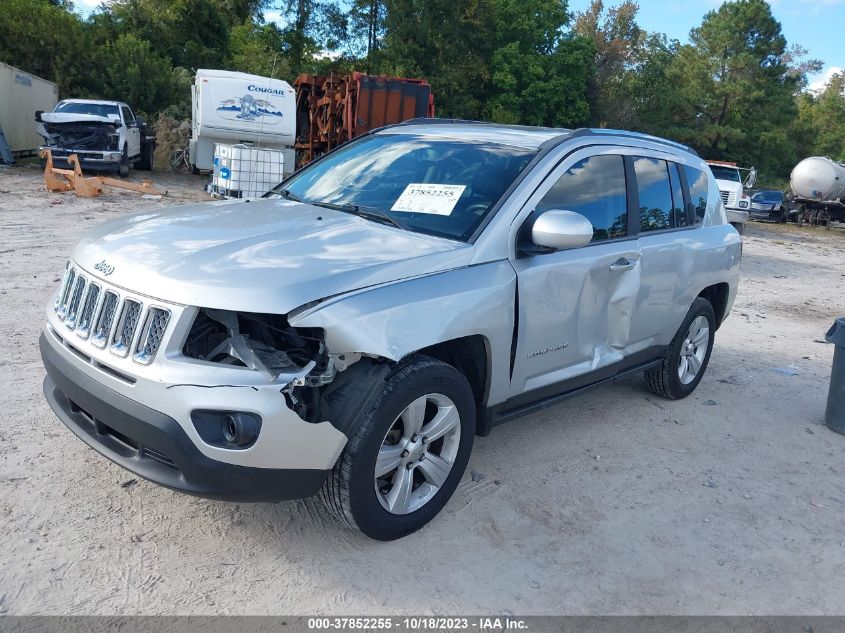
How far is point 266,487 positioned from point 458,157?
7.18 feet

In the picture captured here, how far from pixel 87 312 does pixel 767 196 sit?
29170 mm

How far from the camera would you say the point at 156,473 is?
274 cm

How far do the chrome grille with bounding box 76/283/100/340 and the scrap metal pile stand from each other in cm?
1254

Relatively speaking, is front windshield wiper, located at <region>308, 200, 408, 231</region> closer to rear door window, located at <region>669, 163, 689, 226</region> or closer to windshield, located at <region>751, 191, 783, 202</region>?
rear door window, located at <region>669, 163, 689, 226</region>

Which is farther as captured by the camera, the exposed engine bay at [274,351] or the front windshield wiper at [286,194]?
the front windshield wiper at [286,194]

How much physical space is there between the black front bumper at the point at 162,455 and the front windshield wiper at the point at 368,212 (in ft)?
4.53

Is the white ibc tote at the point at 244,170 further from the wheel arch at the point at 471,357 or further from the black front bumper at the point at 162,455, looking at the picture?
the black front bumper at the point at 162,455

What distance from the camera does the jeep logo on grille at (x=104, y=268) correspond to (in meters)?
2.98

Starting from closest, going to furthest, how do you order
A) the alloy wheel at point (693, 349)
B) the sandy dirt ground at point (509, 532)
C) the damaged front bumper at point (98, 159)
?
the sandy dirt ground at point (509, 532) → the alloy wheel at point (693, 349) → the damaged front bumper at point (98, 159)

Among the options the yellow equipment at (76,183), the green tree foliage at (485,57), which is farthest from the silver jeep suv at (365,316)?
the green tree foliage at (485,57)

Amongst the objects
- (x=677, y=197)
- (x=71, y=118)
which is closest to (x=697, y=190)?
(x=677, y=197)

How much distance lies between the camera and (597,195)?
4195 mm

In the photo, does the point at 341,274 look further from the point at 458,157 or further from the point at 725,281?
the point at 725,281

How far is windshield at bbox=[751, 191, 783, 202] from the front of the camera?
27500mm
